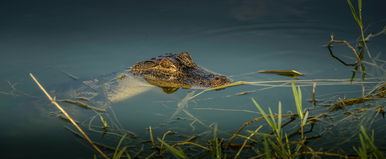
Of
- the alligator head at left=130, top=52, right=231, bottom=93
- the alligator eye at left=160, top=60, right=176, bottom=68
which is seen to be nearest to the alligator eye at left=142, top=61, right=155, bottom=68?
the alligator head at left=130, top=52, right=231, bottom=93

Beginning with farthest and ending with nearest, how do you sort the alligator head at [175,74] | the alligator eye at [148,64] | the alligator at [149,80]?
1. the alligator eye at [148,64]
2. the alligator head at [175,74]
3. the alligator at [149,80]

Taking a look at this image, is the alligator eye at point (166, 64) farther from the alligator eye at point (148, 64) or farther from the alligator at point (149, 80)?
the alligator eye at point (148, 64)

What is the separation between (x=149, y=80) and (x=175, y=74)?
0.42 m

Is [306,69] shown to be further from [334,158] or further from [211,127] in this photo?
[334,158]

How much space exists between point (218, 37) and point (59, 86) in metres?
3.63

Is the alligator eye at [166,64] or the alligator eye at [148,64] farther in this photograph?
the alligator eye at [148,64]

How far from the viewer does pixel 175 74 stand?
16.3ft

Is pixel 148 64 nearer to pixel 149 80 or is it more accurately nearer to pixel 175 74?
pixel 149 80

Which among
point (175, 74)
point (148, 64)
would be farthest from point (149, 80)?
point (175, 74)

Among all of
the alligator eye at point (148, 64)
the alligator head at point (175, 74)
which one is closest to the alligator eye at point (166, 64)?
the alligator head at point (175, 74)

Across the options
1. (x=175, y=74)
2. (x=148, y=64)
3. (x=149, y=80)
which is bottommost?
(x=149, y=80)

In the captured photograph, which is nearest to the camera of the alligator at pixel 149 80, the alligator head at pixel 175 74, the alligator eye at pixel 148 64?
the alligator at pixel 149 80

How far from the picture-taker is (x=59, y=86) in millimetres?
4914

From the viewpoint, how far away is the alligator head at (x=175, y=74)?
4715 millimetres
